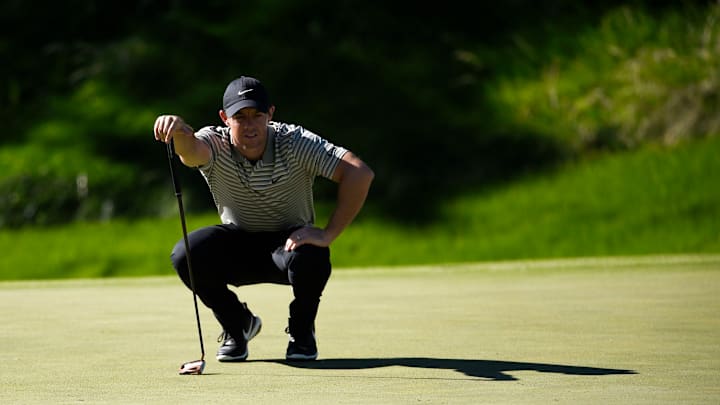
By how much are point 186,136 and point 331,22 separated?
41.0 ft

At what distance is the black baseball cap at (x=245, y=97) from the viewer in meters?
5.60

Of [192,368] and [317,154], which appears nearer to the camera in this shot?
[192,368]

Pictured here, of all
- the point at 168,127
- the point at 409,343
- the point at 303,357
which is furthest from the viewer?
the point at 409,343

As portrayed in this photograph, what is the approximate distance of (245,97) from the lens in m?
5.60

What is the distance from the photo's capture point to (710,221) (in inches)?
519

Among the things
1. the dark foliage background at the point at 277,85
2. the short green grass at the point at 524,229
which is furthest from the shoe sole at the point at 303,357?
the dark foliage background at the point at 277,85

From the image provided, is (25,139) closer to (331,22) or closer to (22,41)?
(22,41)

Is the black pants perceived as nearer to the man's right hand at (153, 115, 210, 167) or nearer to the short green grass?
the man's right hand at (153, 115, 210, 167)

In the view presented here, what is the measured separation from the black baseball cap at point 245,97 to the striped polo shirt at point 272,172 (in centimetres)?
20

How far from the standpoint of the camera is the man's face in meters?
5.73

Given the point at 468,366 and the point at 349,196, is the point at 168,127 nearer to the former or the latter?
the point at 349,196

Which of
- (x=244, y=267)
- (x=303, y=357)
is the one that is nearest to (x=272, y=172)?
(x=244, y=267)

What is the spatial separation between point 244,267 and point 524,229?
7931mm

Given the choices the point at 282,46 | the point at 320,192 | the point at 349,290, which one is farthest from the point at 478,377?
the point at 282,46
